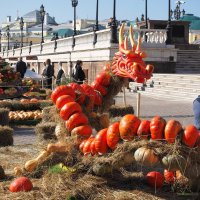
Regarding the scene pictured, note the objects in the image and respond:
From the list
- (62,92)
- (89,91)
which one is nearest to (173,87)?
(89,91)

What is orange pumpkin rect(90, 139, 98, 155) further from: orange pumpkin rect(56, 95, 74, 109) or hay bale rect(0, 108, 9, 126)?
hay bale rect(0, 108, 9, 126)

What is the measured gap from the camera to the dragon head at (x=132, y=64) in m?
9.16

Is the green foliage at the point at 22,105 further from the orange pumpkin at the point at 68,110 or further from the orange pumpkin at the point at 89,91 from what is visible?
the orange pumpkin at the point at 68,110

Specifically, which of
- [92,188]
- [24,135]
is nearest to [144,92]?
[24,135]

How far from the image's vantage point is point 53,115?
8.86 m

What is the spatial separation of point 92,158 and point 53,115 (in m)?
1.93

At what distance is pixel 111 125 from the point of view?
22.7ft

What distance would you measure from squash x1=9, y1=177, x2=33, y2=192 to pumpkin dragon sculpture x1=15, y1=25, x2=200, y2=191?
637 mm

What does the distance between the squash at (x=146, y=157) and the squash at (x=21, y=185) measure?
152 centimetres

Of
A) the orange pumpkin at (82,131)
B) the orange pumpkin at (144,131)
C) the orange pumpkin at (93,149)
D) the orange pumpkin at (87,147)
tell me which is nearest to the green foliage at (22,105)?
the orange pumpkin at (82,131)

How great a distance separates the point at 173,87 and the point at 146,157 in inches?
927

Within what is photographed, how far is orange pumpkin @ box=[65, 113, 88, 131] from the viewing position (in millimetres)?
8219

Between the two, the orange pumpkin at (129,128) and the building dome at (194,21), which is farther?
the building dome at (194,21)

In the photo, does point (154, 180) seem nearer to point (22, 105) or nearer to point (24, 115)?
point (24, 115)
